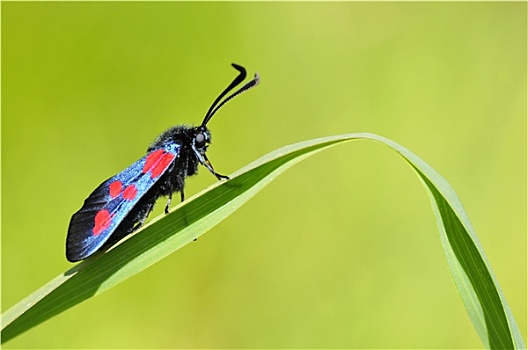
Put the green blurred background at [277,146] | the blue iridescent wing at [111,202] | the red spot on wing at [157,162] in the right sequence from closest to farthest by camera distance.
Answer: the blue iridescent wing at [111,202], the red spot on wing at [157,162], the green blurred background at [277,146]

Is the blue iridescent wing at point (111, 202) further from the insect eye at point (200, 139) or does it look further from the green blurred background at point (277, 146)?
the green blurred background at point (277, 146)

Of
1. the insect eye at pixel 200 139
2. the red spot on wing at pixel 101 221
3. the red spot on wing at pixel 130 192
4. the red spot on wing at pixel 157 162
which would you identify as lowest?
the red spot on wing at pixel 101 221

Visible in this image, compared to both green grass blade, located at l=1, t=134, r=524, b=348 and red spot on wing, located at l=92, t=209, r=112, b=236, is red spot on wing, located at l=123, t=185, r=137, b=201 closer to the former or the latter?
red spot on wing, located at l=92, t=209, r=112, b=236

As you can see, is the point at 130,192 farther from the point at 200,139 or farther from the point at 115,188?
the point at 200,139

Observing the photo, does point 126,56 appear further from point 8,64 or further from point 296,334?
point 296,334

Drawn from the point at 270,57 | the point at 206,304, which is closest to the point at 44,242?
the point at 206,304

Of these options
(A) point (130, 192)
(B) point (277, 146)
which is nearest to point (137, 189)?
(A) point (130, 192)

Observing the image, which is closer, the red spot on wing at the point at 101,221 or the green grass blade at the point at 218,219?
the green grass blade at the point at 218,219

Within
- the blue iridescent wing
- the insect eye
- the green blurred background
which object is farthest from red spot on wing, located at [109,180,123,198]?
the green blurred background

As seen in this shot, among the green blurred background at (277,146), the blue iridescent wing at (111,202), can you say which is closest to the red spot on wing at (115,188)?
the blue iridescent wing at (111,202)
